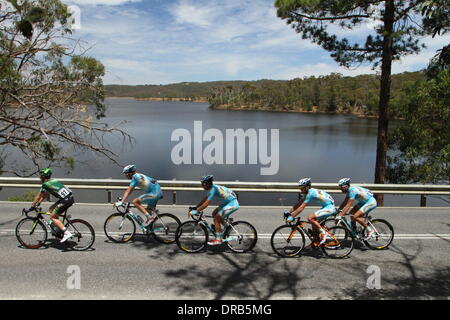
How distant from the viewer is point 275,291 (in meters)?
6.28

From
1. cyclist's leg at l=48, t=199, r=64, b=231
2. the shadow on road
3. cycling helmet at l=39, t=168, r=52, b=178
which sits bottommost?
Answer: the shadow on road

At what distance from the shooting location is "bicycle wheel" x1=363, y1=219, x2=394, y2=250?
8.41m

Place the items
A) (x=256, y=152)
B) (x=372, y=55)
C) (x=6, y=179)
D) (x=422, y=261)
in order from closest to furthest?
(x=422, y=261), (x=6, y=179), (x=372, y=55), (x=256, y=152)

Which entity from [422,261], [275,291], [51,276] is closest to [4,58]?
[51,276]

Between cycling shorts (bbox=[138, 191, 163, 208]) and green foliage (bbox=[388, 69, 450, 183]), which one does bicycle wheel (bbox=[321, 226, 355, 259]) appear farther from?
green foliage (bbox=[388, 69, 450, 183])

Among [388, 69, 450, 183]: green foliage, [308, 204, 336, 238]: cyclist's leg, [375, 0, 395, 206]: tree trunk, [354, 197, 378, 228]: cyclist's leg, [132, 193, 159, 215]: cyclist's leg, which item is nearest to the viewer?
[308, 204, 336, 238]: cyclist's leg

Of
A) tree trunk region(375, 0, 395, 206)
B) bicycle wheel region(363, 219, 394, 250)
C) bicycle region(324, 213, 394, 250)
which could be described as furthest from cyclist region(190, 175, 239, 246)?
tree trunk region(375, 0, 395, 206)

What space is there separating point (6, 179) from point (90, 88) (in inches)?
184

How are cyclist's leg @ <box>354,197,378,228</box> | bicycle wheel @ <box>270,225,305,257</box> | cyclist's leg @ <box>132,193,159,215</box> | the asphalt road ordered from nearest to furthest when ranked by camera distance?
the asphalt road
bicycle wheel @ <box>270,225,305,257</box>
cyclist's leg @ <box>354,197,378,228</box>
cyclist's leg @ <box>132,193,159,215</box>

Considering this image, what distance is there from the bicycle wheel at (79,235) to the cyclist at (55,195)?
0.19m

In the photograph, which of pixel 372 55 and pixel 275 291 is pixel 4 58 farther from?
pixel 372 55

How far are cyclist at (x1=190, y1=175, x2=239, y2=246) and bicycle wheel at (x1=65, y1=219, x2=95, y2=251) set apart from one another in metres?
2.47

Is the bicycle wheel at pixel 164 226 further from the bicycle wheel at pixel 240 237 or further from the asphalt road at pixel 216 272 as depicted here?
the bicycle wheel at pixel 240 237
